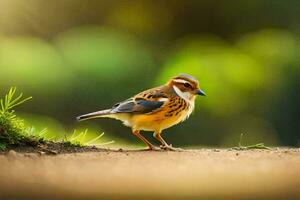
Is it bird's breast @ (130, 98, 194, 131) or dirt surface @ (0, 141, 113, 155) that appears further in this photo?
bird's breast @ (130, 98, 194, 131)

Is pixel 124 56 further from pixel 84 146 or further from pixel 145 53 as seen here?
pixel 84 146

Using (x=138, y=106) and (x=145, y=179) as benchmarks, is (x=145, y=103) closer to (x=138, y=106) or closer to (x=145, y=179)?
(x=138, y=106)

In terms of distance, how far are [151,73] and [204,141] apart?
1397mm

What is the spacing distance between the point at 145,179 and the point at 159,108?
1.70 m

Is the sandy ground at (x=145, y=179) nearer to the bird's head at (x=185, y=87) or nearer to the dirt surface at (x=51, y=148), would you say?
the dirt surface at (x=51, y=148)

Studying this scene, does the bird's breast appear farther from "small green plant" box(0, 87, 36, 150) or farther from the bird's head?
"small green plant" box(0, 87, 36, 150)

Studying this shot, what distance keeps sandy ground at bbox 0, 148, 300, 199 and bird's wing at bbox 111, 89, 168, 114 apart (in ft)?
3.87

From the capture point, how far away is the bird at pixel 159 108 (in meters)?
3.49

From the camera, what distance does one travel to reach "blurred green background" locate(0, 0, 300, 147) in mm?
7824

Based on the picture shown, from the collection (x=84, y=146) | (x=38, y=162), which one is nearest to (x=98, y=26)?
(x=84, y=146)

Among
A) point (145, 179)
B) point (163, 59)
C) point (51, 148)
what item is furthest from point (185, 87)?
point (163, 59)

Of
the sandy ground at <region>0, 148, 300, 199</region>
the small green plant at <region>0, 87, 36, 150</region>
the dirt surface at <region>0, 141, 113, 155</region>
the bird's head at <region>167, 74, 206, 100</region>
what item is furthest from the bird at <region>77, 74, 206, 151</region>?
the sandy ground at <region>0, 148, 300, 199</region>

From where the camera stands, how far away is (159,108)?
11.4 ft

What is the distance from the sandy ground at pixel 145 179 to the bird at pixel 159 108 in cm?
118
